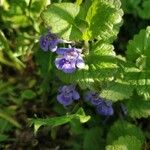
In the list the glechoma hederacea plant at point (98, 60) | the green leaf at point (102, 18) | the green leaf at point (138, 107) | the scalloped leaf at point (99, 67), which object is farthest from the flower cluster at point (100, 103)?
the green leaf at point (102, 18)

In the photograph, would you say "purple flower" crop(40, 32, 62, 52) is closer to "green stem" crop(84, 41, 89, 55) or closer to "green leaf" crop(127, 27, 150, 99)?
"green stem" crop(84, 41, 89, 55)

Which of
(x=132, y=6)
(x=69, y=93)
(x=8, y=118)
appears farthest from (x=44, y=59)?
(x=132, y=6)

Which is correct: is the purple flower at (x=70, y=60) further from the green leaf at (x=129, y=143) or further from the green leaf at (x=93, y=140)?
the green leaf at (x=93, y=140)

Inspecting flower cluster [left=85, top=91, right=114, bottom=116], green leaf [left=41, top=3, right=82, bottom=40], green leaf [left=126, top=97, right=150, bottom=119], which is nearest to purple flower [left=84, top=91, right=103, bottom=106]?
flower cluster [left=85, top=91, right=114, bottom=116]

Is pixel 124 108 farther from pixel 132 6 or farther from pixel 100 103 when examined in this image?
pixel 132 6

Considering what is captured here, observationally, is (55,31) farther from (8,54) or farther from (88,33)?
(8,54)
